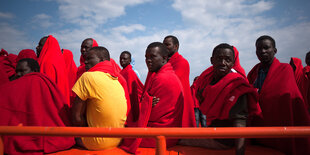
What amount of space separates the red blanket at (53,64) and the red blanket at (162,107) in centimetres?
230

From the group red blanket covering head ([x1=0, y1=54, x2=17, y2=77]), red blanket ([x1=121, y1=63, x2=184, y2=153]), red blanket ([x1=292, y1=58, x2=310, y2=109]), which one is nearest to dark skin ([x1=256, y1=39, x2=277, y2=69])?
red blanket ([x1=121, y1=63, x2=184, y2=153])

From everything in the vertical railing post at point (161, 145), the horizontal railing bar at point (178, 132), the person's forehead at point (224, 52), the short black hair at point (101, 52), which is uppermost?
the short black hair at point (101, 52)

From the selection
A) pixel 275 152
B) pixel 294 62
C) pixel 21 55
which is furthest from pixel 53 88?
pixel 294 62

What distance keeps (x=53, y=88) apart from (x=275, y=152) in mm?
3398

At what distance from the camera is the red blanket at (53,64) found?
182 inches

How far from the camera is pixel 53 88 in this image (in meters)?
3.27

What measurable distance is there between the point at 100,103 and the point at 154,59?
4.27ft

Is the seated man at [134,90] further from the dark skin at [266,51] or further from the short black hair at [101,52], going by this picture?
the dark skin at [266,51]

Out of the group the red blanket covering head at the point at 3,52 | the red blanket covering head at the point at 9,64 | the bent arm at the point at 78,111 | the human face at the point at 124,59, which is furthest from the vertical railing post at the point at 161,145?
the red blanket covering head at the point at 3,52

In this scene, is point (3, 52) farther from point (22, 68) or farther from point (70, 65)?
point (22, 68)

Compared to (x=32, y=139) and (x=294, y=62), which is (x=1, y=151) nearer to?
(x=32, y=139)

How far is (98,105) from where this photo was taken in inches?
119

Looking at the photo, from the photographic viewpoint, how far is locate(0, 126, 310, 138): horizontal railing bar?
1.69 metres

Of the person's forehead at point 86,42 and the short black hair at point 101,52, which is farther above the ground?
the person's forehead at point 86,42
